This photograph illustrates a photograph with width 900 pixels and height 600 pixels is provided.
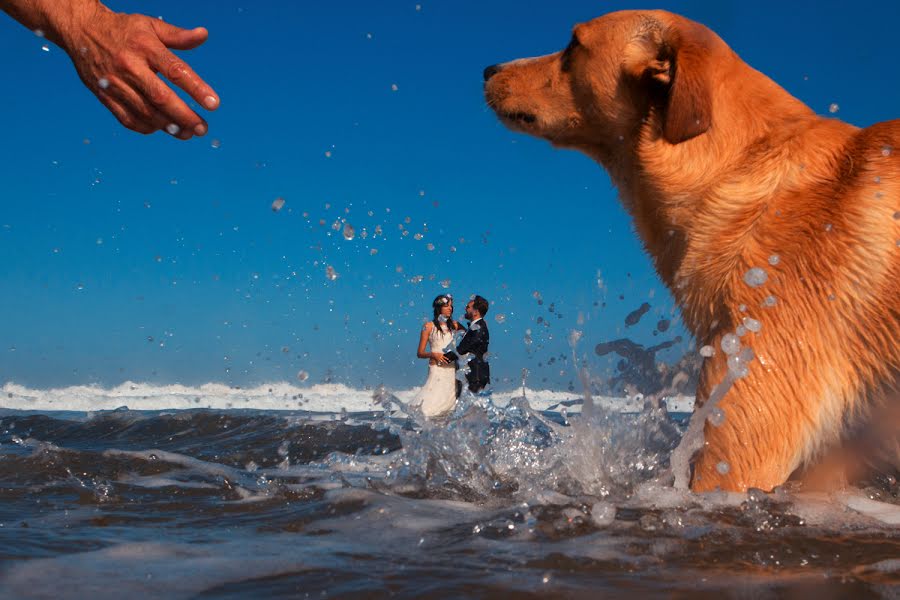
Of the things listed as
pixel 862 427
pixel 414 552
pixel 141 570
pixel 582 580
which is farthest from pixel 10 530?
pixel 862 427

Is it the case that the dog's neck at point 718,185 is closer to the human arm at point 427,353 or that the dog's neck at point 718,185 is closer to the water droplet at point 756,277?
the water droplet at point 756,277

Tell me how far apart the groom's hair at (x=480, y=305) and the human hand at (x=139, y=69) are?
6861 millimetres

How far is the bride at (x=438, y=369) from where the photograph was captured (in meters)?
9.61

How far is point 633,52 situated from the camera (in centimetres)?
350

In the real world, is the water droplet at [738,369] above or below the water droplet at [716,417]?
above

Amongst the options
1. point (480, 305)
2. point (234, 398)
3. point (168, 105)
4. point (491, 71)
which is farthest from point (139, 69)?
point (234, 398)

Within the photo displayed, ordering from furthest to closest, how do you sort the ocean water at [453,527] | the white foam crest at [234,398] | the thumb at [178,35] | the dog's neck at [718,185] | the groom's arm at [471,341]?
the white foam crest at [234,398]
the groom's arm at [471,341]
the thumb at [178,35]
the dog's neck at [718,185]
the ocean water at [453,527]

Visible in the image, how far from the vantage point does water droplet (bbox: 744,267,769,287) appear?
2758 millimetres

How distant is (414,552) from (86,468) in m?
3.12

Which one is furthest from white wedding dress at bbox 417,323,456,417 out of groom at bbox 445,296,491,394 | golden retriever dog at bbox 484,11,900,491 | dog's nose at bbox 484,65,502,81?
golden retriever dog at bbox 484,11,900,491

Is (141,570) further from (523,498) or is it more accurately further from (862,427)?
(862,427)

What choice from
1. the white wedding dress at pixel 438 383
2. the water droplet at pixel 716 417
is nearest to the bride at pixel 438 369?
the white wedding dress at pixel 438 383

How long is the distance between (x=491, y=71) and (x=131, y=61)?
1909 mm

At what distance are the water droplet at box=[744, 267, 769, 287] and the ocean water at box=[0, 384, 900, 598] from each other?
763 millimetres
